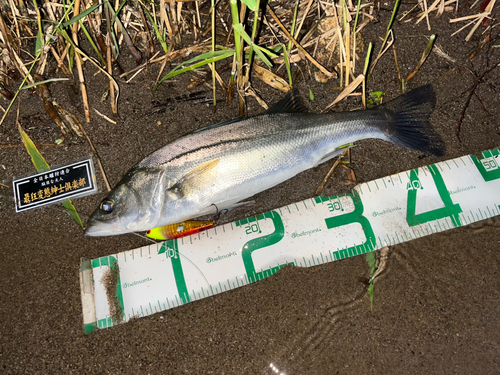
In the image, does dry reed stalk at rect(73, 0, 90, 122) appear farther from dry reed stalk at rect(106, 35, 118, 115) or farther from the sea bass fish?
the sea bass fish

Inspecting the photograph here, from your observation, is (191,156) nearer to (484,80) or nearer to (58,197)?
(58,197)

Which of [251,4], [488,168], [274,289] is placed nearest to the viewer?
[251,4]

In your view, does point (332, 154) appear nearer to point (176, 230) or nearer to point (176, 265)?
point (176, 230)

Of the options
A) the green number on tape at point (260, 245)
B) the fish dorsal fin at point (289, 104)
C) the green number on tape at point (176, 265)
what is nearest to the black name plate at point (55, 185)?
the green number on tape at point (176, 265)

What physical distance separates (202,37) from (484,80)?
99.0 inches

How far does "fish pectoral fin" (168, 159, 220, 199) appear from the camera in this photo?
219 centimetres

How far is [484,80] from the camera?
2.62 metres

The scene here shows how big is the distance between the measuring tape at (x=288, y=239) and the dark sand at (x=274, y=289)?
0.34 ft

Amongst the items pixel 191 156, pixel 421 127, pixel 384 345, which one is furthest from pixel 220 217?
pixel 421 127

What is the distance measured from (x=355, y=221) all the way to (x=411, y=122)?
931 mm

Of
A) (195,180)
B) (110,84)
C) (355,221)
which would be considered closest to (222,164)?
(195,180)

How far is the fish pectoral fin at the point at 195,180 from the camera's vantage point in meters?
2.19

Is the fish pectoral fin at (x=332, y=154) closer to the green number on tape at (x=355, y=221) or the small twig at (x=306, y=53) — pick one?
the green number on tape at (x=355, y=221)

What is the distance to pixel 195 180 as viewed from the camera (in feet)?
7.16
